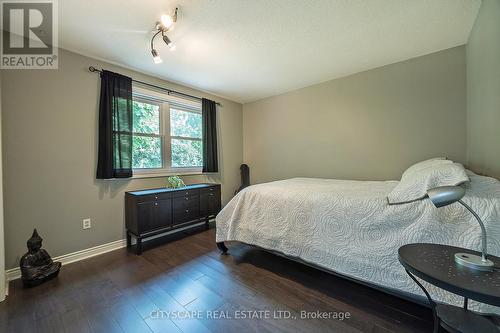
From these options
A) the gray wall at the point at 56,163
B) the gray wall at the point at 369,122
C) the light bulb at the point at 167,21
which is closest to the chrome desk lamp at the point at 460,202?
the gray wall at the point at 369,122

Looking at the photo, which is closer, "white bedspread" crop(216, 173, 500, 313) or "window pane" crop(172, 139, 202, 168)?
"white bedspread" crop(216, 173, 500, 313)

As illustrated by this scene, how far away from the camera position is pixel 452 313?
3.63 feet

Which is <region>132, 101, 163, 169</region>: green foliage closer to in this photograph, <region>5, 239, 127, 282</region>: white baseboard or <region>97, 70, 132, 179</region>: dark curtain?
<region>97, 70, 132, 179</region>: dark curtain

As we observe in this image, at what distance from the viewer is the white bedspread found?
1227mm

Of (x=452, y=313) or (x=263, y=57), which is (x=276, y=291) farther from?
(x=263, y=57)

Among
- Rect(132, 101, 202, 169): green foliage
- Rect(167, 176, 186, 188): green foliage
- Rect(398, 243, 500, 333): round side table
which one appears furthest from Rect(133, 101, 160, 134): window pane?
Rect(398, 243, 500, 333): round side table

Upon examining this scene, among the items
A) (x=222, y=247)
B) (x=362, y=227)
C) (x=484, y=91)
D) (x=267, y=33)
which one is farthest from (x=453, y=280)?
(x=267, y=33)

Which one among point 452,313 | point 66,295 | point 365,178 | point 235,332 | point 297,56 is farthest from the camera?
point 365,178

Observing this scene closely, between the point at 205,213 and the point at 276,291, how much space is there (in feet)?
5.97

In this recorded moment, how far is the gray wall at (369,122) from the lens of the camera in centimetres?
253

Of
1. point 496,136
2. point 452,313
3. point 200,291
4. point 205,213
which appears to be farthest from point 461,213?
point 205,213

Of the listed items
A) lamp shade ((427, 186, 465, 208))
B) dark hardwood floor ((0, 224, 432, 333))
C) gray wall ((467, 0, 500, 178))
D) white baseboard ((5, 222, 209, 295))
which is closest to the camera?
lamp shade ((427, 186, 465, 208))

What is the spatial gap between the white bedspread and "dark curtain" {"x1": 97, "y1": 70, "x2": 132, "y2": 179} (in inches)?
65.3

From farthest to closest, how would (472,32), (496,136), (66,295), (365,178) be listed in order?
(365,178) → (472,32) → (66,295) → (496,136)
